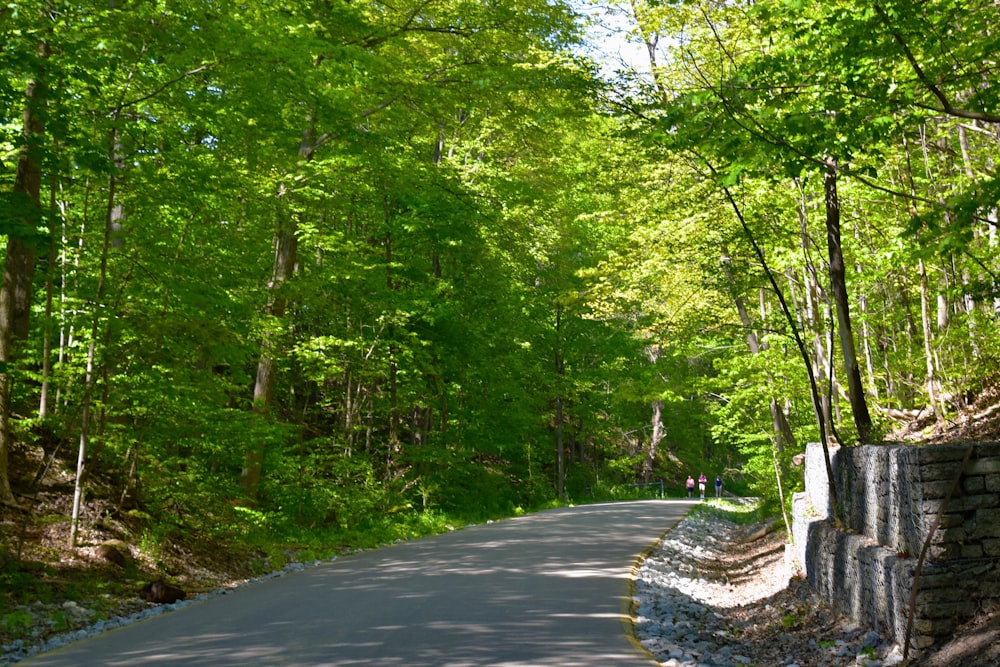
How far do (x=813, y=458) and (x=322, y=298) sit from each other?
376 inches

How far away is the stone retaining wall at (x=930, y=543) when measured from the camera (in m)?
6.07

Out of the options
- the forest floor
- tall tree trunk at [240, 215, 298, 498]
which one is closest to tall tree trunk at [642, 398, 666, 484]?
tall tree trunk at [240, 215, 298, 498]

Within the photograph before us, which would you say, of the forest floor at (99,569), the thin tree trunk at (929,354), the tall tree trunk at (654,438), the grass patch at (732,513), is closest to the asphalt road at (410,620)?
the forest floor at (99,569)

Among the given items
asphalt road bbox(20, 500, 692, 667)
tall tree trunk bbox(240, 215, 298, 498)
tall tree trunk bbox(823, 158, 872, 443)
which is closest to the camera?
asphalt road bbox(20, 500, 692, 667)

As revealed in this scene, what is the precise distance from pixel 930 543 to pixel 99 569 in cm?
817

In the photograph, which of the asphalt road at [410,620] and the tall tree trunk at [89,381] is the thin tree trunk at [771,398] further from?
the tall tree trunk at [89,381]

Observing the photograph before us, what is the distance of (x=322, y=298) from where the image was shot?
16594 millimetres

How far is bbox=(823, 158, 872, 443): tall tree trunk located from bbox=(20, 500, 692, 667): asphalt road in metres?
3.35

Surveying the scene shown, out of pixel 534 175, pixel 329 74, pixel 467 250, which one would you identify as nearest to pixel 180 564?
pixel 329 74

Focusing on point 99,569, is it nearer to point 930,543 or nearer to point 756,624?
point 756,624

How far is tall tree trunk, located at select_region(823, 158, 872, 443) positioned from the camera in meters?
9.73

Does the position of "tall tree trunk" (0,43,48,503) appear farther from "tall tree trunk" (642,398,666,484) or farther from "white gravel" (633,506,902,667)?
"tall tree trunk" (642,398,666,484)

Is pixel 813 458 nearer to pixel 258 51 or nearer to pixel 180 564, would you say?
pixel 180 564

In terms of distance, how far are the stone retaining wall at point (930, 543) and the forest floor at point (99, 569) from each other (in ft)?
0.66
